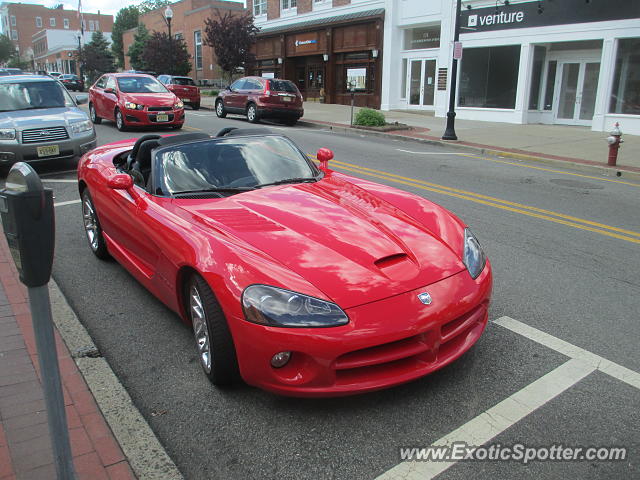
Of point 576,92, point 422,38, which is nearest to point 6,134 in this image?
point 576,92

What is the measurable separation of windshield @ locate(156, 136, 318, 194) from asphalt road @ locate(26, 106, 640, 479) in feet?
3.61

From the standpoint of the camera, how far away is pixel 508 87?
20859mm

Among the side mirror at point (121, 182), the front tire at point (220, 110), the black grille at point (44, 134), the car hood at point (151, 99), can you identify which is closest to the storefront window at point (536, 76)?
the front tire at point (220, 110)

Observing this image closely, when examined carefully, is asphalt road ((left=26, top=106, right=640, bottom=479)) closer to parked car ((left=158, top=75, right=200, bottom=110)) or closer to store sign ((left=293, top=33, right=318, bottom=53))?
parked car ((left=158, top=75, right=200, bottom=110))

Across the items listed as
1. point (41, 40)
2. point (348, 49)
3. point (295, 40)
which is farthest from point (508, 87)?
point (41, 40)

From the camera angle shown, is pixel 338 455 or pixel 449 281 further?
pixel 449 281

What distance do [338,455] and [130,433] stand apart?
43.5 inches

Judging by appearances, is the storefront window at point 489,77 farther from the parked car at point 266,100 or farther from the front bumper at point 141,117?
the front bumper at point 141,117

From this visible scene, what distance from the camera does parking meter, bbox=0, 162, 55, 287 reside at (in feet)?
6.01

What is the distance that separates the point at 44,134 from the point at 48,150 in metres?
0.29

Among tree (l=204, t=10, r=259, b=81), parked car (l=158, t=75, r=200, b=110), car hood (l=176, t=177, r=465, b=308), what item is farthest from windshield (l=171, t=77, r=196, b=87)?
car hood (l=176, t=177, r=465, b=308)

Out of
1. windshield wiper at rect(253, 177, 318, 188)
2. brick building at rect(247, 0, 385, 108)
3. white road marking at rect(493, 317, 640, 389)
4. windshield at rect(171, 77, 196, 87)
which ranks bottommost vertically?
white road marking at rect(493, 317, 640, 389)

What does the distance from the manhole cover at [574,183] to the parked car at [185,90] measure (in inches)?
775

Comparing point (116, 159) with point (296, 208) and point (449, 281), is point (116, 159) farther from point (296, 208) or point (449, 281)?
point (449, 281)
